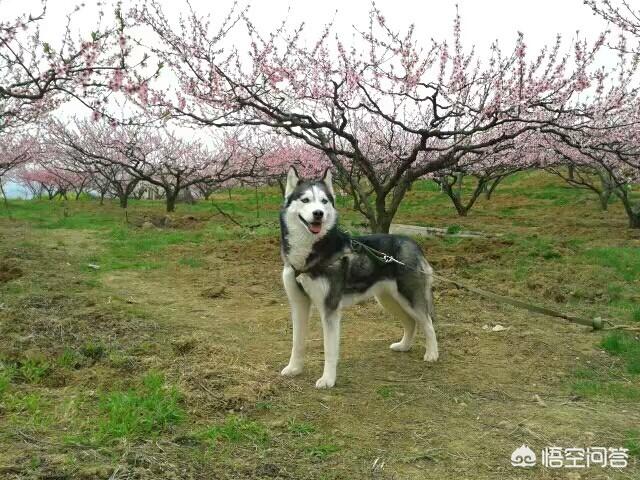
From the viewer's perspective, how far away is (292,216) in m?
4.61

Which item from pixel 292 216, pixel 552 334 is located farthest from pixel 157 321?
pixel 552 334

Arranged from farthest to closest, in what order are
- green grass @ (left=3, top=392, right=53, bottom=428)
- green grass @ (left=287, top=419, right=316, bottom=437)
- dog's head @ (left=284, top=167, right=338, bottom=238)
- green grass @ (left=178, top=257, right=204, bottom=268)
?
green grass @ (left=178, top=257, right=204, bottom=268) < dog's head @ (left=284, top=167, right=338, bottom=238) < green grass @ (left=287, top=419, right=316, bottom=437) < green grass @ (left=3, top=392, right=53, bottom=428)

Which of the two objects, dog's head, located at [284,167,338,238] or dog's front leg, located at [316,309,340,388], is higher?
dog's head, located at [284,167,338,238]

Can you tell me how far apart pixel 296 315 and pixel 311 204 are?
105cm

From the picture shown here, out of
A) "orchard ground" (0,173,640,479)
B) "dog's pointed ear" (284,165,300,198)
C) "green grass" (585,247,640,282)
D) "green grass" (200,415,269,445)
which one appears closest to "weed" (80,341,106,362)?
"orchard ground" (0,173,640,479)

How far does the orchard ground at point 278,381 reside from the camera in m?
3.34

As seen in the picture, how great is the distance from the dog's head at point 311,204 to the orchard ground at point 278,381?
1.36 metres

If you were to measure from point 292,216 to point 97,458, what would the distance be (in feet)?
7.61

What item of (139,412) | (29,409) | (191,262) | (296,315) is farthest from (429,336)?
(191,262)

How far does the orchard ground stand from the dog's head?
1360 mm

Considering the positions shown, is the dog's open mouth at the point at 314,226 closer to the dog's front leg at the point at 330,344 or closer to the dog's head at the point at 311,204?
the dog's head at the point at 311,204

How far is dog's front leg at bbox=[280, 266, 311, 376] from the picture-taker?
15.5 ft

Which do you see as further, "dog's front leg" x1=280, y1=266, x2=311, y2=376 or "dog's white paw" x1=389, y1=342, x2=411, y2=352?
"dog's white paw" x1=389, y1=342, x2=411, y2=352

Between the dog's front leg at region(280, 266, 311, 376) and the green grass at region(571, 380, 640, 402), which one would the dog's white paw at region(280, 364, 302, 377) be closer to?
the dog's front leg at region(280, 266, 311, 376)
